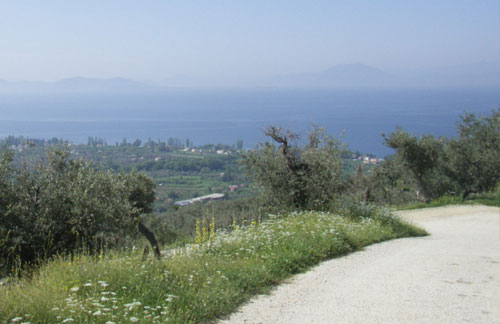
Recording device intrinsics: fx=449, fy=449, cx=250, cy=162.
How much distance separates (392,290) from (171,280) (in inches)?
148

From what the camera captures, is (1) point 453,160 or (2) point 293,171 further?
(1) point 453,160

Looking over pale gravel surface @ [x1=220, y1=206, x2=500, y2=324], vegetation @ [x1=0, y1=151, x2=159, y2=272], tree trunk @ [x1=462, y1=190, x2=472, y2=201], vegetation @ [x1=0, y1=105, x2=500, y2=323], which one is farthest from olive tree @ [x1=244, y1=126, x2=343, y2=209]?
tree trunk @ [x1=462, y1=190, x2=472, y2=201]

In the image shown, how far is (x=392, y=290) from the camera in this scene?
25.3 ft

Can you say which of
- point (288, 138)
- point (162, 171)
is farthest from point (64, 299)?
point (162, 171)

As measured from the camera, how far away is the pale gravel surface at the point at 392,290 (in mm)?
6469

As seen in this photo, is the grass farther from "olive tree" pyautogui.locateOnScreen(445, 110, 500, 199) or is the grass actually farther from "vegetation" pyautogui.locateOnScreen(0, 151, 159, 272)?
"olive tree" pyautogui.locateOnScreen(445, 110, 500, 199)

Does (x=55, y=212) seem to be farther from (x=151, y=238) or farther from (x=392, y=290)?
(x=392, y=290)

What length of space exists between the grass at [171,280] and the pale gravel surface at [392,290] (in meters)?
0.37

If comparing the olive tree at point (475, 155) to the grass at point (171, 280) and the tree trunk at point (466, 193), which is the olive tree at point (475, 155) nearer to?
the tree trunk at point (466, 193)

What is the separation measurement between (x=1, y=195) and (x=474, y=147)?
79.4 feet

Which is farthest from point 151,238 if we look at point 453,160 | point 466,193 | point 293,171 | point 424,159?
point 466,193

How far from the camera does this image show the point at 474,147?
83.3 feet

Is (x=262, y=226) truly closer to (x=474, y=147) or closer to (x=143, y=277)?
(x=143, y=277)

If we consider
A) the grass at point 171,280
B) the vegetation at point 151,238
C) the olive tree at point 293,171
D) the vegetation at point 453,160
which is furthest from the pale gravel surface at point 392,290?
the vegetation at point 453,160
